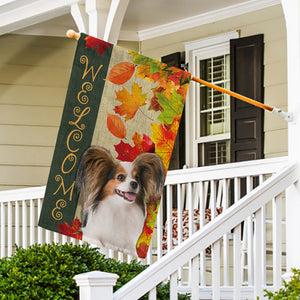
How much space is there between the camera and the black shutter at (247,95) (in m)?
6.74

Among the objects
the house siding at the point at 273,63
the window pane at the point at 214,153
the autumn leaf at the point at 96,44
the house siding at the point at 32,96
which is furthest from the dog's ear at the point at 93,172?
the house siding at the point at 32,96

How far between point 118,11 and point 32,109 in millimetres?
2607

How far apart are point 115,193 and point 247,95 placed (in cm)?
321

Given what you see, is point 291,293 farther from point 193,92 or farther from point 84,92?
point 193,92

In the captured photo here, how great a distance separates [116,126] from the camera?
406 cm

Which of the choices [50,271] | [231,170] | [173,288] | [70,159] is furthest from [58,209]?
[231,170]

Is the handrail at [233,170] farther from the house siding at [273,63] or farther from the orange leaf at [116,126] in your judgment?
the house siding at [273,63]

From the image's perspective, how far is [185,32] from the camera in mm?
7676

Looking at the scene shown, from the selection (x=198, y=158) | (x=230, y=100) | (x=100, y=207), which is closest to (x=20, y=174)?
(x=198, y=158)

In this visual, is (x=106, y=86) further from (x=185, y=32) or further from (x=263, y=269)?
(x=185, y=32)

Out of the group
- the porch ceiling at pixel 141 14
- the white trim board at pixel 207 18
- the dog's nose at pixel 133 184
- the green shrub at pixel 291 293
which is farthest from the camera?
the white trim board at pixel 207 18

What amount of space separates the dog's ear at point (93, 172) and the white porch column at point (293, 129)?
1.06 metres

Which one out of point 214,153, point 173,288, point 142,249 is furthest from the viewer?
point 214,153

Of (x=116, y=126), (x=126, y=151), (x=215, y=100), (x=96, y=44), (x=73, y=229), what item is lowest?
(x=73, y=229)
